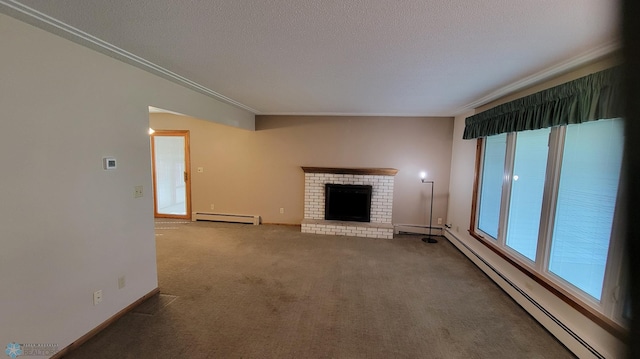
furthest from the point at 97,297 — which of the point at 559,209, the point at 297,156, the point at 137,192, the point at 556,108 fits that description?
the point at 556,108

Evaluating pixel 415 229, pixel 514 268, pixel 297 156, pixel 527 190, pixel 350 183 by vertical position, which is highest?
pixel 297 156

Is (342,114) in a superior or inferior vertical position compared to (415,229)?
superior

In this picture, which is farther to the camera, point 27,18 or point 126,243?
point 126,243

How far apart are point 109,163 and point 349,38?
2284mm

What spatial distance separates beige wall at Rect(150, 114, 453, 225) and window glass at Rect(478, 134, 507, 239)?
122cm

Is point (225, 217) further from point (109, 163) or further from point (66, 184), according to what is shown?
point (66, 184)

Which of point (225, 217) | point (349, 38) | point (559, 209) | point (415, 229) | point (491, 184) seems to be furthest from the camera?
point (225, 217)

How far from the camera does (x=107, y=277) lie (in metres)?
2.31

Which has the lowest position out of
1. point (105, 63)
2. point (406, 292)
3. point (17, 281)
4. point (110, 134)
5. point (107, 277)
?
point (406, 292)

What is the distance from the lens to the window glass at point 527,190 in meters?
2.69

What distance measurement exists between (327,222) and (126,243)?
11.2ft

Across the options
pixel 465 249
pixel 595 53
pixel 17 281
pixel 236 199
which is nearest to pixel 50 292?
pixel 17 281

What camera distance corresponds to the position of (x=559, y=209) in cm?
242

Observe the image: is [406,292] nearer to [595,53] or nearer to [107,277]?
[595,53]
